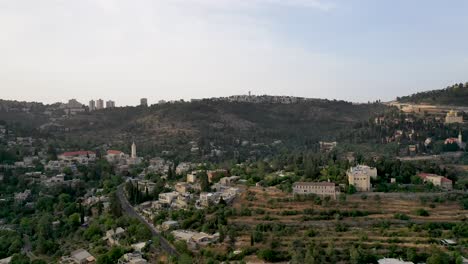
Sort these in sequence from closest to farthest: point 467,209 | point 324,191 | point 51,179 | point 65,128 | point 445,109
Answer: point 467,209 → point 324,191 → point 51,179 → point 445,109 → point 65,128

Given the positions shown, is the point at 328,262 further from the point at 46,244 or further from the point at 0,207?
the point at 0,207

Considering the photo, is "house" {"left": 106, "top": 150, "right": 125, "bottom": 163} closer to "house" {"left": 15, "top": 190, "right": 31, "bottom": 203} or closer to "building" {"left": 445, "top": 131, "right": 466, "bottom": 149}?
"house" {"left": 15, "top": 190, "right": 31, "bottom": 203}

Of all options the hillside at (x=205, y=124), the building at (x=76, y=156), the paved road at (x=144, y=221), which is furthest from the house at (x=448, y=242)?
the building at (x=76, y=156)

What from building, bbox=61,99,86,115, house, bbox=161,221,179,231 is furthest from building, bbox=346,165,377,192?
building, bbox=61,99,86,115

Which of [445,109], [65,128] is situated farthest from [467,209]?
[65,128]

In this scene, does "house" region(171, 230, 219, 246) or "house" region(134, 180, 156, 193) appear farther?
"house" region(134, 180, 156, 193)

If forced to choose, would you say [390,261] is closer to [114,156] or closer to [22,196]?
[22,196]
